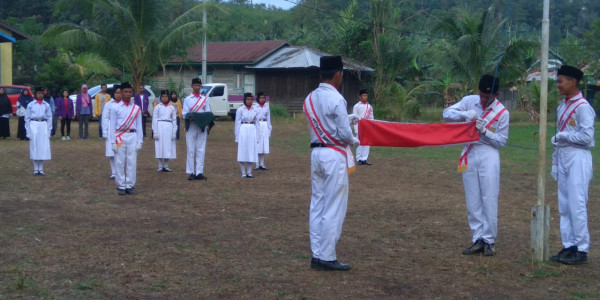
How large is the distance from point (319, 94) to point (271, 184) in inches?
276

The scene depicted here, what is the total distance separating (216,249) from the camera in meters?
7.88

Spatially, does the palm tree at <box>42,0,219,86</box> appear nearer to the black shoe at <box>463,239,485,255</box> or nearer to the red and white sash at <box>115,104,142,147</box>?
the red and white sash at <box>115,104,142,147</box>

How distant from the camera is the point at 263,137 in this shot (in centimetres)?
1616

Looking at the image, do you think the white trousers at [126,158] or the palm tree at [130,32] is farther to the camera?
the palm tree at [130,32]

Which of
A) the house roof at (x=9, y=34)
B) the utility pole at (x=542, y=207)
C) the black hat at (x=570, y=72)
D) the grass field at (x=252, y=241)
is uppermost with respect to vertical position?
the house roof at (x=9, y=34)

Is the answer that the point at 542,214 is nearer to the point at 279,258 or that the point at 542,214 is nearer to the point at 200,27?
the point at 279,258

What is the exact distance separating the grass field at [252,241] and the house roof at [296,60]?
21541mm

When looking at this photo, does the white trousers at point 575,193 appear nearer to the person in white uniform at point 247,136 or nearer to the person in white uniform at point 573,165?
the person in white uniform at point 573,165

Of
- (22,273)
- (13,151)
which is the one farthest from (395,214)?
(13,151)

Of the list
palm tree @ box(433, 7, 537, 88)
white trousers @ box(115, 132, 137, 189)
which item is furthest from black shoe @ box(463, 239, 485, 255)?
palm tree @ box(433, 7, 537, 88)

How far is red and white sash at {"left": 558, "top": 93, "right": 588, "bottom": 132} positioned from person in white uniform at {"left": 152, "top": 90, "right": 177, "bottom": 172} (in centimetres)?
979

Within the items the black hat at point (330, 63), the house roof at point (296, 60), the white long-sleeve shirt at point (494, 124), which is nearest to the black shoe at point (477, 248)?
the white long-sleeve shirt at point (494, 124)

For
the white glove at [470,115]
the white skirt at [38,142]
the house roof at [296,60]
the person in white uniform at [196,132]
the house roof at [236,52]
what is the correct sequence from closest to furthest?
the white glove at [470,115], the person in white uniform at [196,132], the white skirt at [38,142], the house roof at [296,60], the house roof at [236,52]

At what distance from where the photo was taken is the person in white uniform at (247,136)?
14.8m
